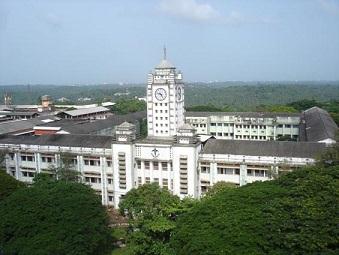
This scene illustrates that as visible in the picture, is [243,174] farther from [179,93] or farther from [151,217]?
Result: [151,217]

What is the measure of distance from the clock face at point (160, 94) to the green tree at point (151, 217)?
14.4m

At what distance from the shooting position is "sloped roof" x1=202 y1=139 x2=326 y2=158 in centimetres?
4095

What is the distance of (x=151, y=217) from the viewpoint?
30969mm

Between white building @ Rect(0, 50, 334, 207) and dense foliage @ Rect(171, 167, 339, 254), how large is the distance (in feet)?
41.1

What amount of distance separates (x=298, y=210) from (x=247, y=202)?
156 inches

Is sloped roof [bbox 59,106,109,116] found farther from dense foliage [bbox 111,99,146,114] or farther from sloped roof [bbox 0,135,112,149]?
sloped roof [bbox 0,135,112,149]

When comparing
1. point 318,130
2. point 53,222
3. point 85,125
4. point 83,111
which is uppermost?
point 83,111

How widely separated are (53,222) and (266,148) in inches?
940

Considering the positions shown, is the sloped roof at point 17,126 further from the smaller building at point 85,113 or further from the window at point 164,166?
the window at point 164,166

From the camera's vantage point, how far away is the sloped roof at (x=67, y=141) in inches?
1894

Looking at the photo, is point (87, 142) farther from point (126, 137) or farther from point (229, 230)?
point (229, 230)

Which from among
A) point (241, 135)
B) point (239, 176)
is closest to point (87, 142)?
point (239, 176)

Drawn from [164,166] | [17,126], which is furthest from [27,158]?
[164,166]

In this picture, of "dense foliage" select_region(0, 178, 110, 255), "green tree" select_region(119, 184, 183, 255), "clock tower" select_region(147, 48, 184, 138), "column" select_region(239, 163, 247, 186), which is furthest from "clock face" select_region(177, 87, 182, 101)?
"dense foliage" select_region(0, 178, 110, 255)
